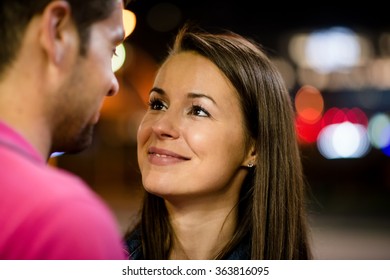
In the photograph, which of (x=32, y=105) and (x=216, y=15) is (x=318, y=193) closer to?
(x=216, y=15)

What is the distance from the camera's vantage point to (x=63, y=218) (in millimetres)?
793

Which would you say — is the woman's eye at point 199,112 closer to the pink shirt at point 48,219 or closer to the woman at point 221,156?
the woman at point 221,156

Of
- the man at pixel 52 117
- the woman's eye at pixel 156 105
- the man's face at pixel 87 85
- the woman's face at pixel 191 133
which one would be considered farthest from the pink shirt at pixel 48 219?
the woman's eye at pixel 156 105

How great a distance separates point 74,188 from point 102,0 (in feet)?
1.13

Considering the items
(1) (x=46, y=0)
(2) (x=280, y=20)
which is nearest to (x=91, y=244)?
(1) (x=46, y=0)

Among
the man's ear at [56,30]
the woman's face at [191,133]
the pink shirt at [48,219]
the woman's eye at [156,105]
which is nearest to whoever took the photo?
the pink shirt at [48,219]

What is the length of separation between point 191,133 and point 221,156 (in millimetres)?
107

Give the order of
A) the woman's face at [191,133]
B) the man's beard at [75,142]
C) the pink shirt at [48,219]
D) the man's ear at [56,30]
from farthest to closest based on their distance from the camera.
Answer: the woman's face at [191,133] < the man's beard at [75,142] < the man's ear at [56,30] < the pink shirt at [48,219]

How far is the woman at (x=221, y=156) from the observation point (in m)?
1.64

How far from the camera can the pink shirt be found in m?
0.79

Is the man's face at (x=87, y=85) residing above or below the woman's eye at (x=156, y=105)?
above

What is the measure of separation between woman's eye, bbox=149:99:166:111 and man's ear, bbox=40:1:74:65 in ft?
2.52

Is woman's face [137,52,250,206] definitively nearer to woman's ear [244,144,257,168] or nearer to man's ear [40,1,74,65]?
woman's ear [244,144,257,168]

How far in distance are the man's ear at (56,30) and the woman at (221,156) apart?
2.29 ft
